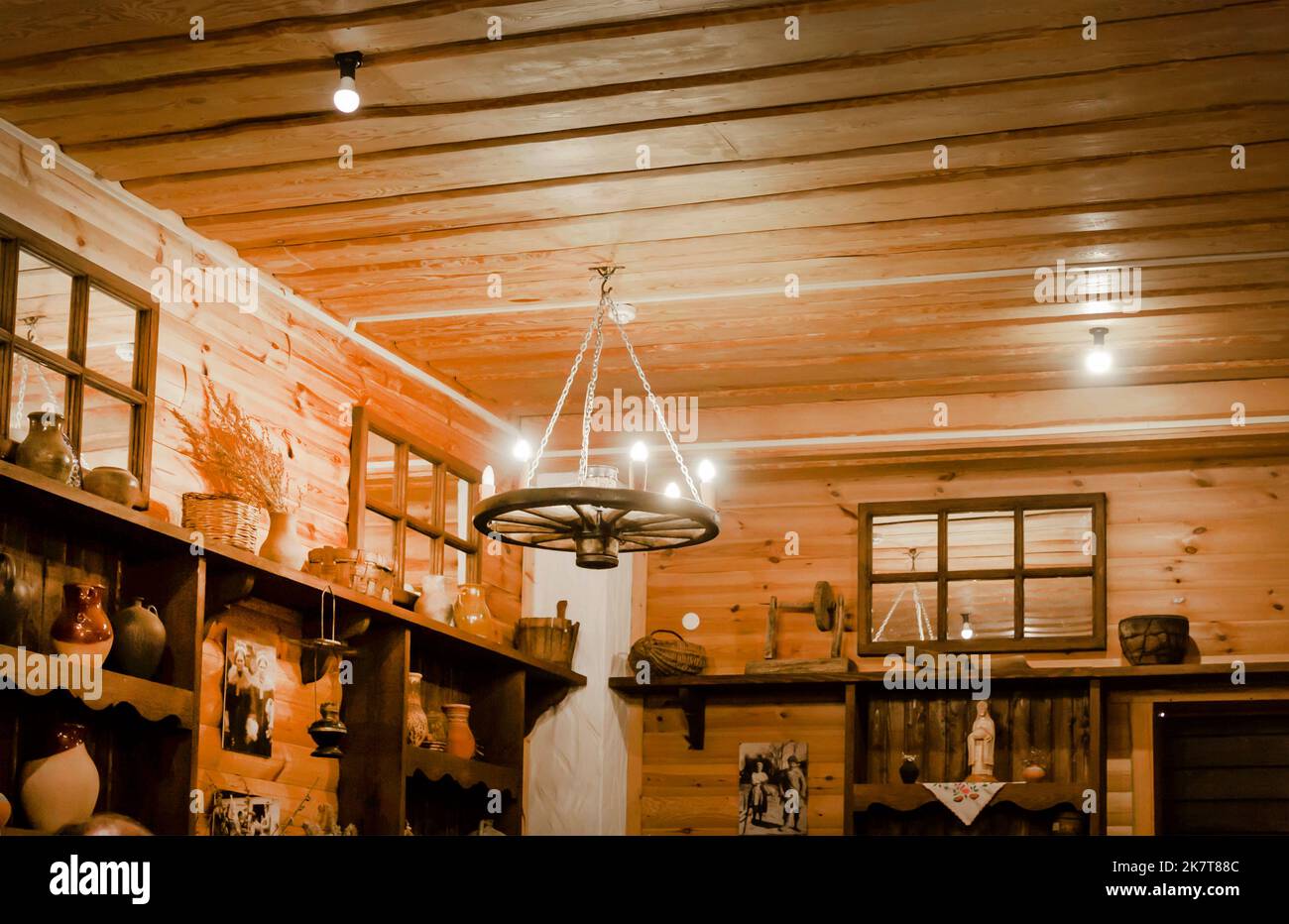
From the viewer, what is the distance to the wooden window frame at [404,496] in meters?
6.14

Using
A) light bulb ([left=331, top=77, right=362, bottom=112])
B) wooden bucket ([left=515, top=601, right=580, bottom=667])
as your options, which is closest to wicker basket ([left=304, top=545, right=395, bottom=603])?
wooden bucket ([left=515, top=601, right=580, bottom=667])

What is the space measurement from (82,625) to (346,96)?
5.33 ft

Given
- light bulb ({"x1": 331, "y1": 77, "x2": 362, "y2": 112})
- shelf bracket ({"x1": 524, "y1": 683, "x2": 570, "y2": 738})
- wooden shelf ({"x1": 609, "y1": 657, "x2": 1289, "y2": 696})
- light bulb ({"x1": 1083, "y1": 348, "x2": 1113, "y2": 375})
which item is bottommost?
shelf bracket ({"x1": 524, "y1": 683, "x2": 570, "y2": 738})

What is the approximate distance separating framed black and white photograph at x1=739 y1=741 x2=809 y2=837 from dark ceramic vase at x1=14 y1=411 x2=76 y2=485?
151 inches

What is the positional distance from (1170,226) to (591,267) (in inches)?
77.6

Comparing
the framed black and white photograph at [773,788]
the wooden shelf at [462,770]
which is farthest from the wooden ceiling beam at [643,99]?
the framed black and white photograph at [773,788]

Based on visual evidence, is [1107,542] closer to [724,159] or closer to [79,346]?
[724,159]

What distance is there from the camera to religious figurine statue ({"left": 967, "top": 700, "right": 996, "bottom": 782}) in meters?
6.71

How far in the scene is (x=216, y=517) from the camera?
4.90 meters

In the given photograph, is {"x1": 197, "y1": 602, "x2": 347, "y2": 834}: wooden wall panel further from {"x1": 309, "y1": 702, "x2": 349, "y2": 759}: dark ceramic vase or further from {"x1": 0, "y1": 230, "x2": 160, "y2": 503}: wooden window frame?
{"x1": 0, "y1": 230, "x2": 160, "y2": 503}: wooden window frame

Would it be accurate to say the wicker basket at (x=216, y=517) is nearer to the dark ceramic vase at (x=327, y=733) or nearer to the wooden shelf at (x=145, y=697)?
the wooden shelf at (x=145, y=697)

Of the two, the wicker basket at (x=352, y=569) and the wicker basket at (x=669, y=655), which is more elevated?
the wicker basket at (x=352, y=569)

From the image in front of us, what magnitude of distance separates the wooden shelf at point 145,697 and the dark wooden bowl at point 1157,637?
12.9 feet
